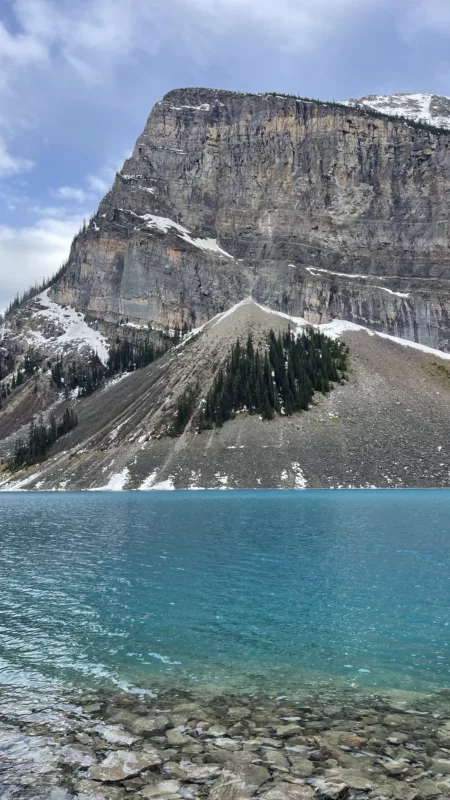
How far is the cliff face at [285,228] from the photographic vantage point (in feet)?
546

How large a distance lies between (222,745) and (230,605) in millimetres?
9971

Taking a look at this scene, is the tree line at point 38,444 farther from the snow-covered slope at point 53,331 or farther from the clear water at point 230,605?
→ the clear water at point 230,605

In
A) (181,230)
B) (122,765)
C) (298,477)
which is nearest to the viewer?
(122,765)

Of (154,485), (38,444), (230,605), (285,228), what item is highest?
(285,228)

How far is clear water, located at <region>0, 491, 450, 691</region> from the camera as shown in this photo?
1322 cm

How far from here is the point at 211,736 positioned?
9.46 m

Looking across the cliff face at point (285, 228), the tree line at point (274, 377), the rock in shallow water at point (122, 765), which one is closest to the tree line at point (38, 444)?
the tree line at point (274, 377)

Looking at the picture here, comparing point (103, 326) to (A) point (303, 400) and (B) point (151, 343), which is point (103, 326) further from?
(A) point (303, 400)

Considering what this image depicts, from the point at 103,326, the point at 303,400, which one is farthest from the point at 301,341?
the point at 103,326

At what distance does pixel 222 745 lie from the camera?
911 centimetres

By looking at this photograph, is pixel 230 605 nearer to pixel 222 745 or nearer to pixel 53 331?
pixel 222 745

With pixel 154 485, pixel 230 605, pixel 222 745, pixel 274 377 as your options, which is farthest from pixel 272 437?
pixel 222 745

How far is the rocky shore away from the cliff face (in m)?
156

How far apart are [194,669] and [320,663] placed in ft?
10.1
